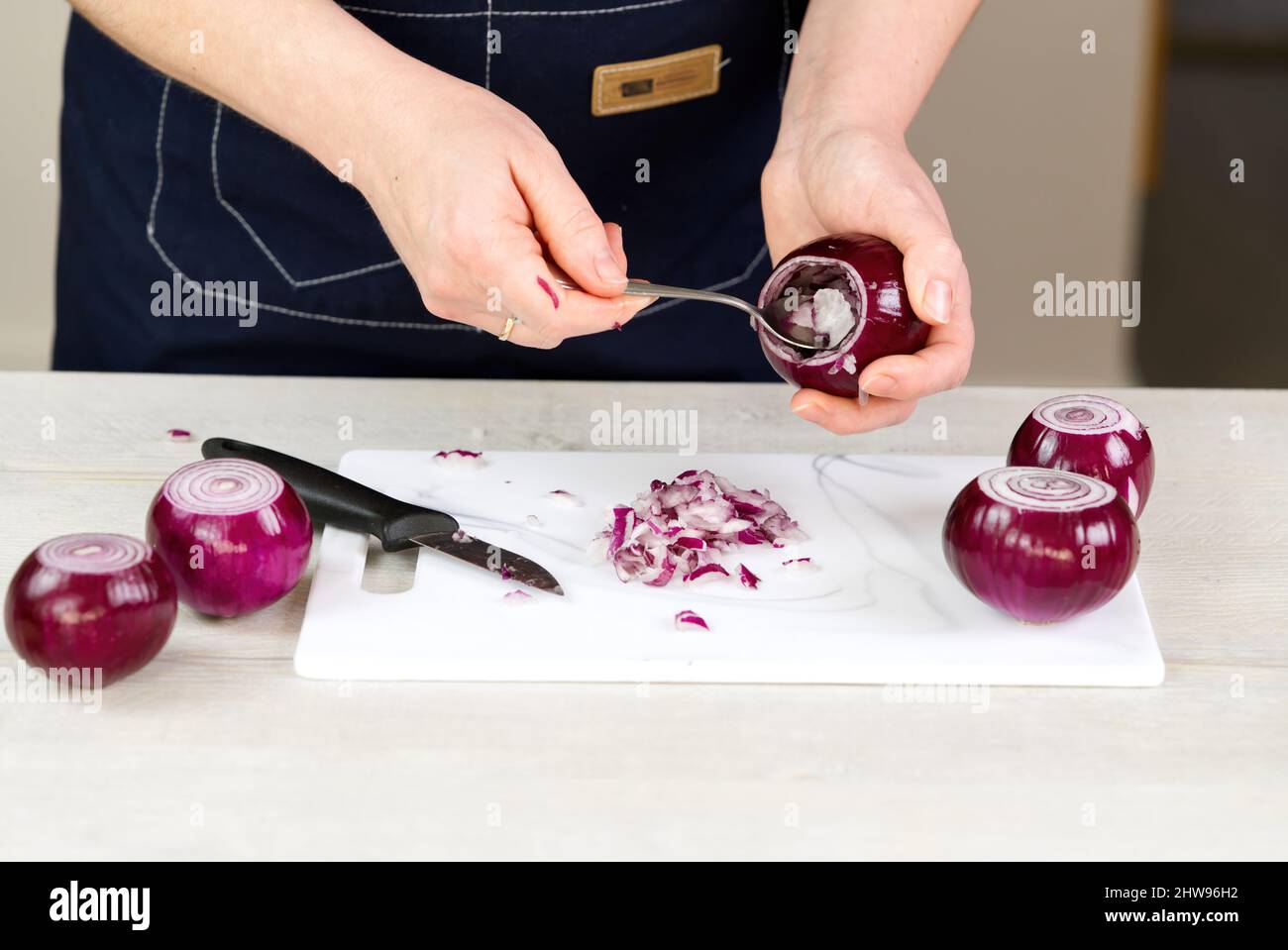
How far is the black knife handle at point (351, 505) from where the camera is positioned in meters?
1.29

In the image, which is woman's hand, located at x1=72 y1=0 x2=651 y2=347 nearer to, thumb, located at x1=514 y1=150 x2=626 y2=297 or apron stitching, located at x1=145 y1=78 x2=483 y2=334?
thumb, located at x1=514 y1=150 x2=626 y2=297

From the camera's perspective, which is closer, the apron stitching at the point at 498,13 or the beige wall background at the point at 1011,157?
the apron stitching at the point at 498,13

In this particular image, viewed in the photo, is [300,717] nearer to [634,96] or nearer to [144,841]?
[144,841]

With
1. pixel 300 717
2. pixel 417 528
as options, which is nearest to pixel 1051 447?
pixel 417 528

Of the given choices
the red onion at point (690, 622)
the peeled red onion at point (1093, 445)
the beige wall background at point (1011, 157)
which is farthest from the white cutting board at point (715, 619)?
the beige wall background at point (1011, 157)

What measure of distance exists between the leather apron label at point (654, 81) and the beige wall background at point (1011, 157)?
193cm

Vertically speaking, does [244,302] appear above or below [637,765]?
above

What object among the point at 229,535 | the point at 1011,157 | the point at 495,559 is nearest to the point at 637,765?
the point at 495,559

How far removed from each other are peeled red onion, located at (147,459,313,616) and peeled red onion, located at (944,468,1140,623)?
0.54 metres

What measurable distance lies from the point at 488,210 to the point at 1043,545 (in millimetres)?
543

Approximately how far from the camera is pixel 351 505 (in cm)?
131

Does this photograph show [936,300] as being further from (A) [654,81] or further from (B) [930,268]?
(A) [654,81]

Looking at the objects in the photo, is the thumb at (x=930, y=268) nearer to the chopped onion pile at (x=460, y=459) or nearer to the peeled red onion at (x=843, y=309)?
the peeled red onion at (x=843, y=309)

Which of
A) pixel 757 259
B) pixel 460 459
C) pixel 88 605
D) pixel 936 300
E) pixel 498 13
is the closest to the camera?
pixel 88 605
